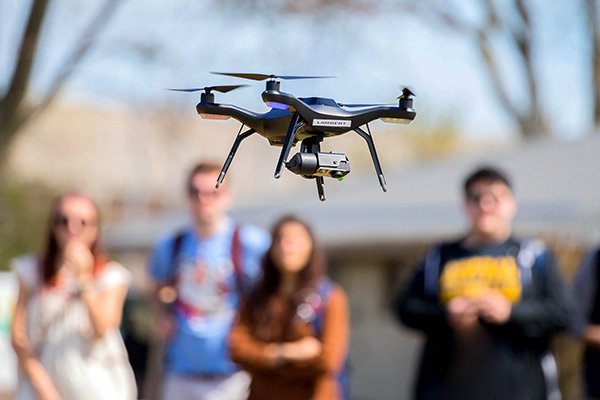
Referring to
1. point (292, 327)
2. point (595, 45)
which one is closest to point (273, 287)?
point (292, 327)

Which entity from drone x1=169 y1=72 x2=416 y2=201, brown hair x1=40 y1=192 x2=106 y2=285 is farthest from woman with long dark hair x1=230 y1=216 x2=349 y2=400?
drone x1=169 y1=72 x2=416 y2=201

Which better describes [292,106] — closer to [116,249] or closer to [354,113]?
[354,113]

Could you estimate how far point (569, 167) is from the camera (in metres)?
15.2

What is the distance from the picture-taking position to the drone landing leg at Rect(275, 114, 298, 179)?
2.49 m

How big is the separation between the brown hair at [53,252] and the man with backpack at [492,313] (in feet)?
5.43

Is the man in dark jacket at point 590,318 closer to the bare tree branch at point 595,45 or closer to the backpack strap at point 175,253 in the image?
the backpack strap at point 175,253

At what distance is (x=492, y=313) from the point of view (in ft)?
21.2

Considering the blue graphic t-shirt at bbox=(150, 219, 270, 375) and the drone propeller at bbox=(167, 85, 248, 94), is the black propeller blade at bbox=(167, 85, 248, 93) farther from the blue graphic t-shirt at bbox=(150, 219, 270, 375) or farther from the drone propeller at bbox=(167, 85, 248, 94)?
the blue graphic t-shirt at bbox=(150, 219, 270, 375)

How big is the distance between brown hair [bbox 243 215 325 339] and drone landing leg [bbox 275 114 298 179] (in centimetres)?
431

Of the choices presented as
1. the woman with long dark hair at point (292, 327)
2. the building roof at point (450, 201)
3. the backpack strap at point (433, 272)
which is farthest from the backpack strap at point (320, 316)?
the building roof at point (450, 201)

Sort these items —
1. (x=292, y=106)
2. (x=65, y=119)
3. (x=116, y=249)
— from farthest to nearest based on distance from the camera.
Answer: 1. (x=65, y=119)
2. (x=116, y=249)
3. (x=292, y=106)

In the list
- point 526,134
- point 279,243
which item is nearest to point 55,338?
point 279,243

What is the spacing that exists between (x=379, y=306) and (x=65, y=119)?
21768mm

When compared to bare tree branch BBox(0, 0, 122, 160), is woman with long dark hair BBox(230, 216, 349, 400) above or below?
below
